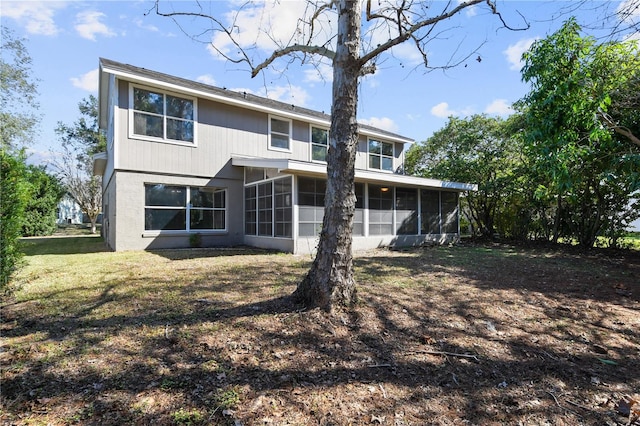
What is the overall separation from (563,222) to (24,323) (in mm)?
16827

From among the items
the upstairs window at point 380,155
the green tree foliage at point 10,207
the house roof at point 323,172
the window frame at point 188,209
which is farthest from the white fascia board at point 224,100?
the green tree foliage at point 10,207

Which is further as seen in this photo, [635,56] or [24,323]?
[635,56]

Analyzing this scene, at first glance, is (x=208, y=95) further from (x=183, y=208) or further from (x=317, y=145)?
(x=317, y=145)

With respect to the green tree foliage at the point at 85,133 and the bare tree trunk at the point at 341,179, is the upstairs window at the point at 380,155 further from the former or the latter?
the green tree foliage at the point at 85,133

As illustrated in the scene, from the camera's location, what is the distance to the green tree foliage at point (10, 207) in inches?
175

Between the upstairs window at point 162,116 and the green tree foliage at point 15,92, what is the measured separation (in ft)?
42.1

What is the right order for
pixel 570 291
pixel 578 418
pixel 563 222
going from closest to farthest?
pixel 578 418
pixel 570 291
pixel 563 222

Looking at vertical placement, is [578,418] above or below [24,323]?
below

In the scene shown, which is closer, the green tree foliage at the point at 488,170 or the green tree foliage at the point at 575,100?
the green tree foliage at the point at 575,100

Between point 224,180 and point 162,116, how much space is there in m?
2.97

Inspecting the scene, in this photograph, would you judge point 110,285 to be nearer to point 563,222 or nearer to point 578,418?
point 578,418

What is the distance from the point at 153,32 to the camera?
17.0 ft

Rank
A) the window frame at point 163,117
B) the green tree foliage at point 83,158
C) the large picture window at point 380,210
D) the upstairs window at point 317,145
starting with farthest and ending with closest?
1. the green tree foliage at point 83,158
2. the upstairs window at point 317,145
3. the large picture window at point 380,210
4. the window frame at point 163,117

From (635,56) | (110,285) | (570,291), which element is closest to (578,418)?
(570,291)
